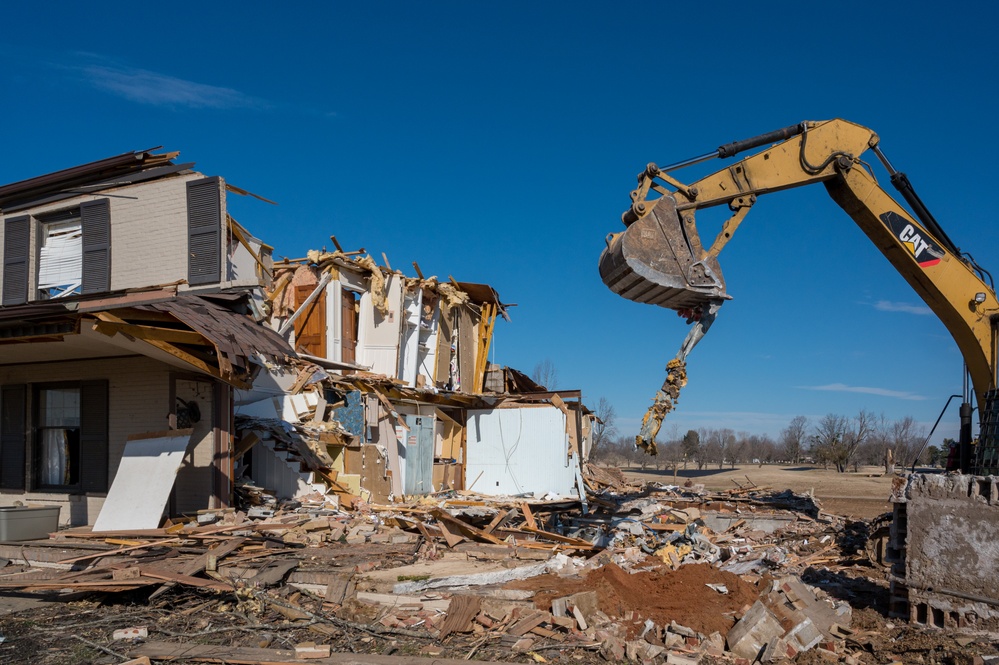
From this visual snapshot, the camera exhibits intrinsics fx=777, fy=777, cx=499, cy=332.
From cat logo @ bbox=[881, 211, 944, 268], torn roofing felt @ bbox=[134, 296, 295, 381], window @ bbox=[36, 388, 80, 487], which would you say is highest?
cat logo @ bbox=[881, 211, 944, 268]

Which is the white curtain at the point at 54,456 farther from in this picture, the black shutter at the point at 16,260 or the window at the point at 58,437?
the black shutter at the point at 16,260

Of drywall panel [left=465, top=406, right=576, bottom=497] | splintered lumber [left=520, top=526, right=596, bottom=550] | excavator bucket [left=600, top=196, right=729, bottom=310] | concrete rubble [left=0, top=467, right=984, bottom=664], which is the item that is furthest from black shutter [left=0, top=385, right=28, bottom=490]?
drywall panel [left=465, top=406, right=576, bottom=497]

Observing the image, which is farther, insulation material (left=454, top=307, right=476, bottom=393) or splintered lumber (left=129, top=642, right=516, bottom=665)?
insulation material (left=454, top=307, right=476, bottom=393)

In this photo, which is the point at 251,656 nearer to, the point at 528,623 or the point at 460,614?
the point at 460,614

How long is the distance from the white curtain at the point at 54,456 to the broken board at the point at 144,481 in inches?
93.7

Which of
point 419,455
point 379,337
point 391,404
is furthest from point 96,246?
point 419,455

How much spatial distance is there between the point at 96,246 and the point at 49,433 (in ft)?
12.0

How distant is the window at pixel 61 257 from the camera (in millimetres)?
15500

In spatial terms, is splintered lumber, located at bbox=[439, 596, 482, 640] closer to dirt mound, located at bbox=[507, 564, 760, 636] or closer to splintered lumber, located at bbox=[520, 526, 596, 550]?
dirt mound, located at bbox=[507, 564, 760, 636]

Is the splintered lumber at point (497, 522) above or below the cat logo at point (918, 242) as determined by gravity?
below

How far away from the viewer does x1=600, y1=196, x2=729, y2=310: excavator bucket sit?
364 inches

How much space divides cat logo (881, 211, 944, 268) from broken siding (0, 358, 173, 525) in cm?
1151

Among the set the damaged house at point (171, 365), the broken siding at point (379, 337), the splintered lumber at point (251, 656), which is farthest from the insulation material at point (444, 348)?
the splintered lumber at point (251, 656)

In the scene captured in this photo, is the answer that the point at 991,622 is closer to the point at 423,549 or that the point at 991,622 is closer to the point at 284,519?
the point at 423,549
